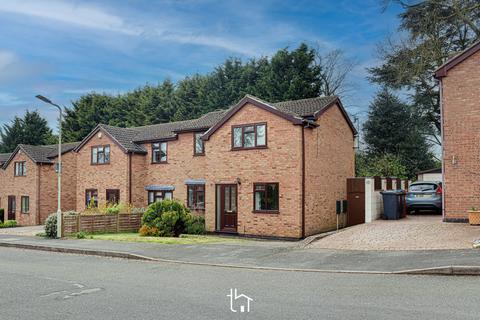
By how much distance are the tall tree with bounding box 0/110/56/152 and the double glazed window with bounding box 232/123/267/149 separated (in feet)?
169

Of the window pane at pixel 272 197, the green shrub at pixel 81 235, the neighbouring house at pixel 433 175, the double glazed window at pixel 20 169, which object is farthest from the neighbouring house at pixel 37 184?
the neighbouring house at pixel 433 175

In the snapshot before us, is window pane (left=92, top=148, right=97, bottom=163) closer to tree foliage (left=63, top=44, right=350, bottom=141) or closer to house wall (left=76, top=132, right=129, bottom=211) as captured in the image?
house wall (left=76, top=132, right=129, bottom=211)

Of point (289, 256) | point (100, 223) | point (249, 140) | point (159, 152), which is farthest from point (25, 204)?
point (289, 256)

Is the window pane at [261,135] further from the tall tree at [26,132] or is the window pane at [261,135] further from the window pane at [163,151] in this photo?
the tall tree at [26,132]

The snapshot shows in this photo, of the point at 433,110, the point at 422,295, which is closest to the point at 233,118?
the point at 422,295

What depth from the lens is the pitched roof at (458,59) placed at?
671 inches

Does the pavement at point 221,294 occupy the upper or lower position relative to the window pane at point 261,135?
lower

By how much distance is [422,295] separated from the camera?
8242mm

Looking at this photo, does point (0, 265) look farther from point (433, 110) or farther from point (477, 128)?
point (433, 110)

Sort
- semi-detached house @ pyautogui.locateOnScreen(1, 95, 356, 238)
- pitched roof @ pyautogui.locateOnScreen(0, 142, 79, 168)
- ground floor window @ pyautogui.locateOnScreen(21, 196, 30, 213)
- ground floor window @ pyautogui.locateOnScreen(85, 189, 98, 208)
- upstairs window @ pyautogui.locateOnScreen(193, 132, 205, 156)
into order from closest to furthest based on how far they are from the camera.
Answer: semi-detached house @ pyautogui.locateOnScreen(1, 95, 356, 238), upstairs window @ pyautogui.locateOnScreen(193, 132, 205, 156), ground floor window @ pyautogui.locateOnScreen(85, 189, 98, 208), pitched roof @ pyautogui.locateOnScreen(0, 142, 79, 168), ground floor window @ pyautogui.locateOnScreen(21, 196, 30, 213)

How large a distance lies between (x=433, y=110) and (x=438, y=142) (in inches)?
162

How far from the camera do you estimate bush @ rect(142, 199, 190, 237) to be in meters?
22.2

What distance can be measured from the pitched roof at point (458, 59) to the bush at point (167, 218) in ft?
43.7

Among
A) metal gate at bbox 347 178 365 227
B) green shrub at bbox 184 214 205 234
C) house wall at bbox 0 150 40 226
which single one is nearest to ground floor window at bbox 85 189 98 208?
house wall at bbox 0 150 40 226
